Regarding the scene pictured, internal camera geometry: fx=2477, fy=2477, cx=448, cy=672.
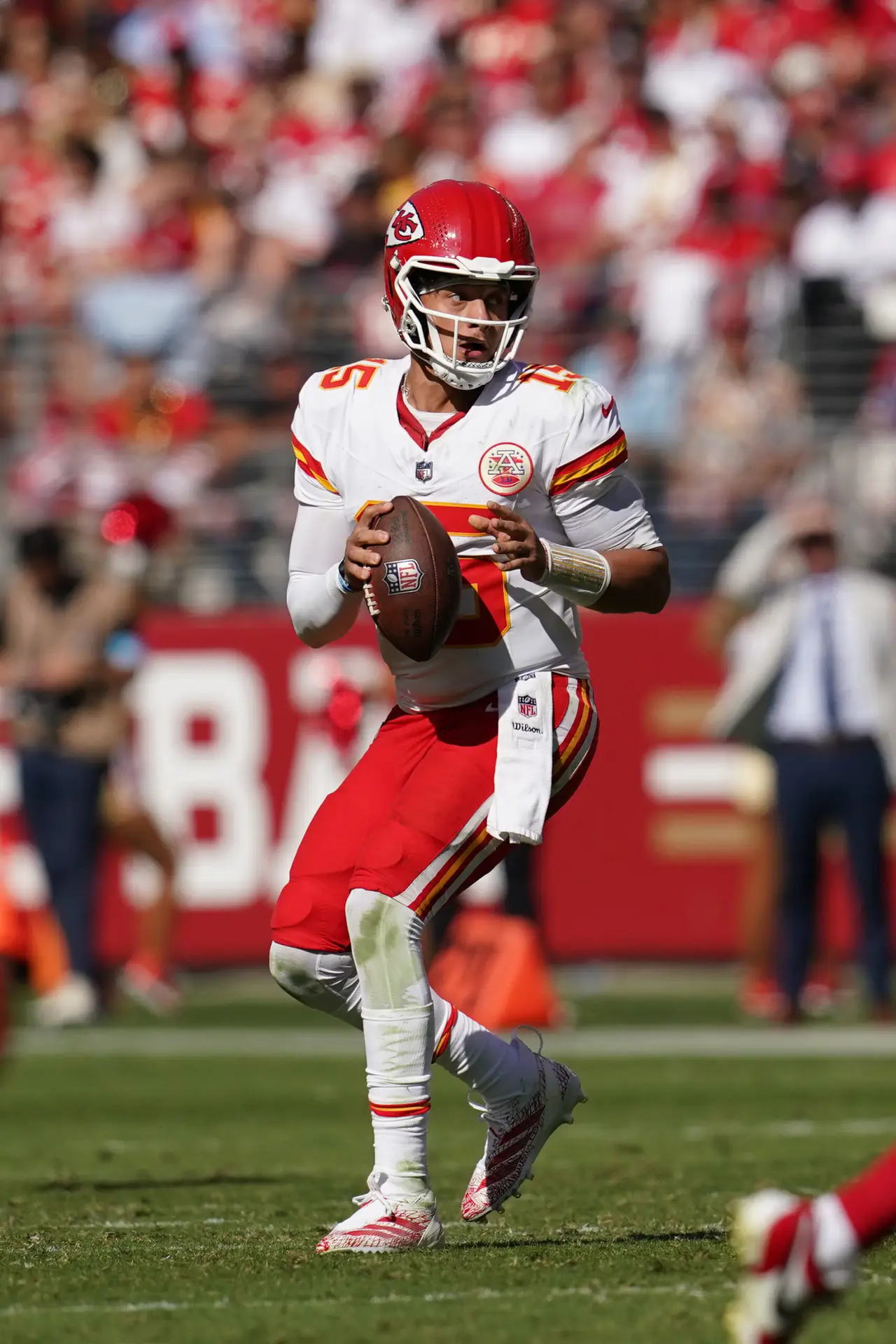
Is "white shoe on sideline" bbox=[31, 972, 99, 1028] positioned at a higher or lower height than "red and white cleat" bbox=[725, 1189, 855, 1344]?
lower

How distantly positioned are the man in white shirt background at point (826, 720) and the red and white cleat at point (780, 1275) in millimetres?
7251

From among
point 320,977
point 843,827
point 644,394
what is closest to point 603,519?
point 320,977

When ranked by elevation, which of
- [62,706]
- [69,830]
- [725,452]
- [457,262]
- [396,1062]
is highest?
[725,452]

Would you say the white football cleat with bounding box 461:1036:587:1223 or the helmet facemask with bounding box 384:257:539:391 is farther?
the white football cleat with bounding box 461:1036:587:1223

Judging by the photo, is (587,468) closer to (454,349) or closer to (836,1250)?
(454,349)

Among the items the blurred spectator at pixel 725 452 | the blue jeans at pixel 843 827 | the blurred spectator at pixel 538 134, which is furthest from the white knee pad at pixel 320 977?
the blurred spectator at pixel 538 134

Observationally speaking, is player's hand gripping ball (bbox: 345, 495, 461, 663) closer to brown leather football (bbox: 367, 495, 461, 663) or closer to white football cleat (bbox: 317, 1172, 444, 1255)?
brown leather football (bbox: 367, 495, 461, 663)

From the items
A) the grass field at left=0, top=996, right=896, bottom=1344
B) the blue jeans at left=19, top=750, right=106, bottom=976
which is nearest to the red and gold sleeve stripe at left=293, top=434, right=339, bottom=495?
the grass field at left=0, top=996, right=896, bottom=1344

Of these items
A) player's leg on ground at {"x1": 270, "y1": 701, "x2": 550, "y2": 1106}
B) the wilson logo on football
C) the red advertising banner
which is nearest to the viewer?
the wilson logo on football

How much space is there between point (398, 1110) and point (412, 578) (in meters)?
1.04

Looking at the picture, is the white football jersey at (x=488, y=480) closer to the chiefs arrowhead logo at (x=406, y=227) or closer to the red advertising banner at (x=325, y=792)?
the chiefs arrowhead logo at (x=406, y=227)

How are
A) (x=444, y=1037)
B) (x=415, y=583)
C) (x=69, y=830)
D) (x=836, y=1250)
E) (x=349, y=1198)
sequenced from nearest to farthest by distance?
1. (x=836, y=1250)
2. (x=415, y=583)
3. (x=444, y=1037)
4. (x=349, y=1198)
5. (x=69, y=830)

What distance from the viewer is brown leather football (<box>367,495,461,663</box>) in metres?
4.70

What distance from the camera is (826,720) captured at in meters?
10.8
